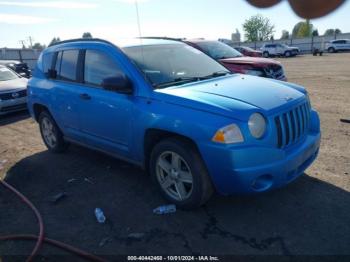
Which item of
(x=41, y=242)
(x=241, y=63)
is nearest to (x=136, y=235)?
(x=41, y=242)

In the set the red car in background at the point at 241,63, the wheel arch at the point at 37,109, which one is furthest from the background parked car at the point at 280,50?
the wheel arch at the point at 37,109

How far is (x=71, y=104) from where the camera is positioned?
4.95m

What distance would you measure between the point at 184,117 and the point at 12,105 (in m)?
7.69

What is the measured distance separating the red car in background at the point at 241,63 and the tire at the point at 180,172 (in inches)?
205

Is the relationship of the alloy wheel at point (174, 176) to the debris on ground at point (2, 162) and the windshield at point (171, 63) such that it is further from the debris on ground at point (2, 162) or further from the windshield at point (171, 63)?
the debris on ground at point (2, 162)

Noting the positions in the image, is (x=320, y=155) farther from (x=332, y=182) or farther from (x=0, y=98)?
(x=0, y=98)

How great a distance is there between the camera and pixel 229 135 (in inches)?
123

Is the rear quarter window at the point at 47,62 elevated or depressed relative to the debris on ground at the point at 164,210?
elevated

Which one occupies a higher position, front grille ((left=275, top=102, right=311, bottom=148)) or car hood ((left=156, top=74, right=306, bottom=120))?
car hood ((left=156, top=74, right=306, bottom=120))

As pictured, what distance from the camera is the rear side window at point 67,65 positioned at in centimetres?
493

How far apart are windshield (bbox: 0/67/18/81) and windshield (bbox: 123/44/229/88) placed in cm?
762

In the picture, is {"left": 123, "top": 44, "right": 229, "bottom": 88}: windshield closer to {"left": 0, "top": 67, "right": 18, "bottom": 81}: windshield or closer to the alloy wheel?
the alloy wheel

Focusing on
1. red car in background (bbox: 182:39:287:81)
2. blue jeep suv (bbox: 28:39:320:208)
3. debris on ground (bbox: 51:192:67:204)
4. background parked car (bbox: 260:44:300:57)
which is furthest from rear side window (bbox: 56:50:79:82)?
background parked car (bbox: 260:44:300:57)

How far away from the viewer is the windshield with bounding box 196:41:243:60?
9430mm
